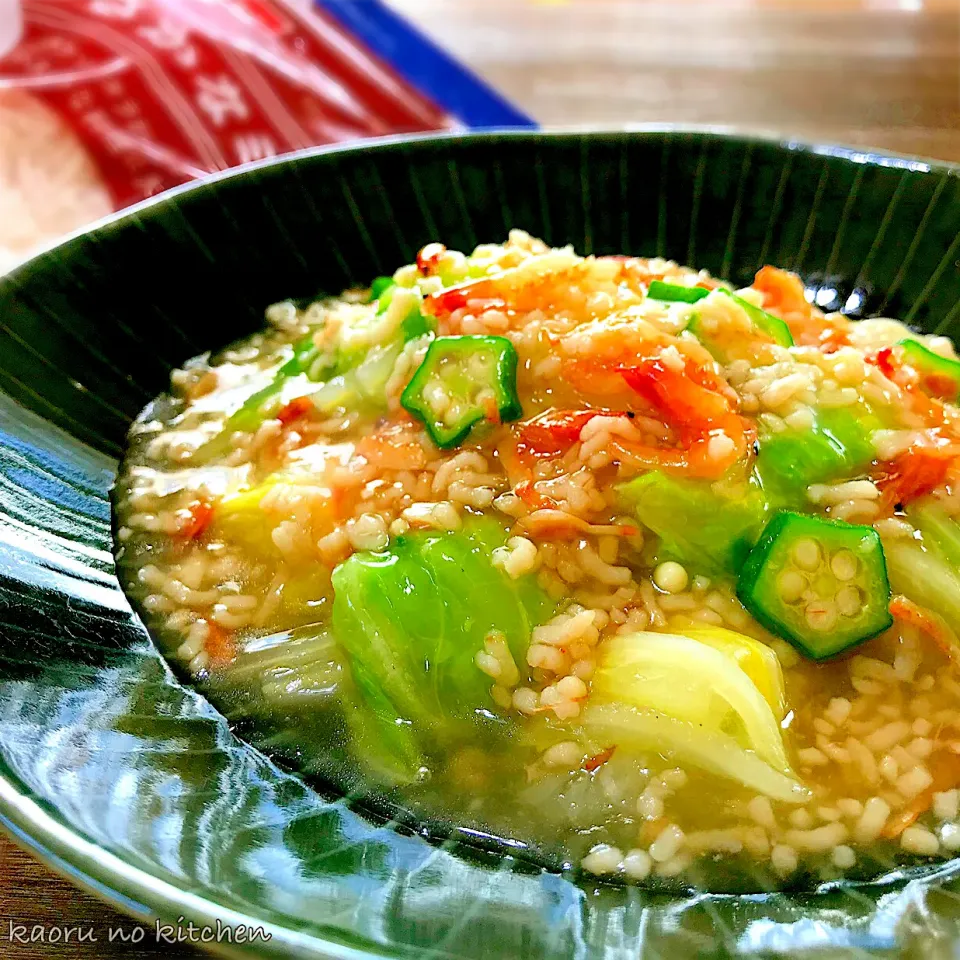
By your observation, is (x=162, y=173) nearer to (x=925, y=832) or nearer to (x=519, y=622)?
(x=519, y=622)

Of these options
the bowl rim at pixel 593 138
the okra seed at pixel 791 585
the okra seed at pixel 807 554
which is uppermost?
the bowl rim at pixel 593 138

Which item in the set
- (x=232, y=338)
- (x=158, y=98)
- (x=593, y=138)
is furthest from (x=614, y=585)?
(x=158, y=98)

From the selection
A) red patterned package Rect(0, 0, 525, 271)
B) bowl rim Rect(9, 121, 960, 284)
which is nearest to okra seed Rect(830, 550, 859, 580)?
bowl rim Rect(9, 121, 960, 284)

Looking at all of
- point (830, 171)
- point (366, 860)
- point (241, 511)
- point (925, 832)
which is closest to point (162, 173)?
point (241, 511)

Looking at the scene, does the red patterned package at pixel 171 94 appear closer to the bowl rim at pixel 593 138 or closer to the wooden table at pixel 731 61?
the wooden table at pixel 731 61

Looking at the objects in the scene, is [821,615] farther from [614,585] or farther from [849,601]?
[614,585]

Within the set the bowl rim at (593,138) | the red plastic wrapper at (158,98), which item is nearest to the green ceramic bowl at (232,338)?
the bowl rim at (593,138)
